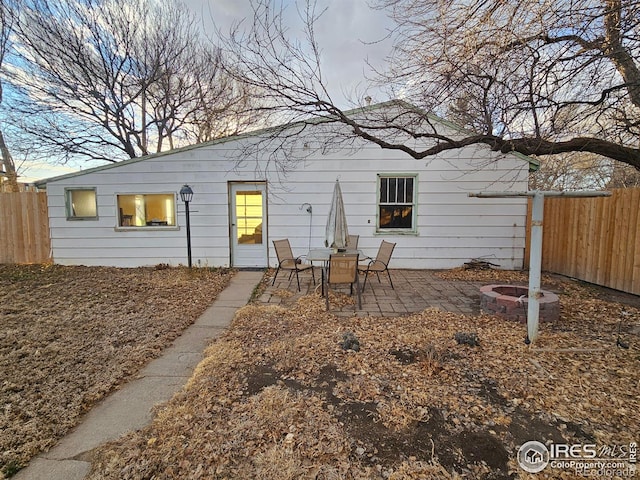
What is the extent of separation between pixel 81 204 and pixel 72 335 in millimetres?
5228

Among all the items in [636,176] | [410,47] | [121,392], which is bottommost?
[121,392]

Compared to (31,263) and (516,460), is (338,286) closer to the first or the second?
(516,460)

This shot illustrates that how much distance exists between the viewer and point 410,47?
4059mm

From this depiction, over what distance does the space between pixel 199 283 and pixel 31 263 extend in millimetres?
4978

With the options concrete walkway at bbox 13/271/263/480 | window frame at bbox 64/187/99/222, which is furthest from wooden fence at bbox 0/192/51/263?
concrete walkway at bbox 13/271/263/480

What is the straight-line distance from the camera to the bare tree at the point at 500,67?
335 cm

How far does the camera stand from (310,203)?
23.5 feet

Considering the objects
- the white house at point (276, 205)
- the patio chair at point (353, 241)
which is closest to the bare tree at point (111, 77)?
the white house at point (276, 205)

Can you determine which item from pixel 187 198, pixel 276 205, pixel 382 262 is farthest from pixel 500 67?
pixel 187 198

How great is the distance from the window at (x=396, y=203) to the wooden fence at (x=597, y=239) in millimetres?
2820

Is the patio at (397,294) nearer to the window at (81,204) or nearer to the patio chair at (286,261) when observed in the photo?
the patio chair at (286,261)

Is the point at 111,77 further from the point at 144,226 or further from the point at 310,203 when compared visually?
the point at 310,203

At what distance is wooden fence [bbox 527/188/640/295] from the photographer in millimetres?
4941

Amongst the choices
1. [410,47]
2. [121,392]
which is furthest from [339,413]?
[410,47]
